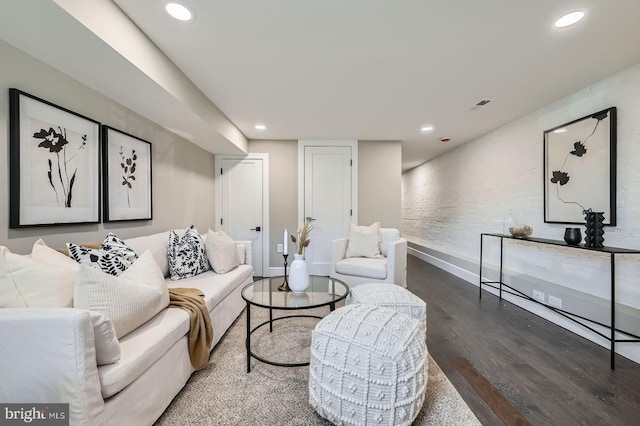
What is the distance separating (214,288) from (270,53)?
6.28 ft

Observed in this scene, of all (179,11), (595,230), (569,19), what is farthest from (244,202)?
(595,230)

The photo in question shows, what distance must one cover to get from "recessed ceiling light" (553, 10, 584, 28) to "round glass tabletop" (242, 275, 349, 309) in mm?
2283

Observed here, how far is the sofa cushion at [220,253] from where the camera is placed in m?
2.50

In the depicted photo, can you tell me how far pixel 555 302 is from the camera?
8.33ft

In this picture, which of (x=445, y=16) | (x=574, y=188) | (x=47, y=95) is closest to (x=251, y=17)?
(x=445, y=16)

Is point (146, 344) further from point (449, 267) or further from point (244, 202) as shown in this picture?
point (449, 267)

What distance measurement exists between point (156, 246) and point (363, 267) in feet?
7.05

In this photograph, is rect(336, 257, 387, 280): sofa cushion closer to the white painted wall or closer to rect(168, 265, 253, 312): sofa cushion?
rect(168, 265, 253, 312): sofa cushion

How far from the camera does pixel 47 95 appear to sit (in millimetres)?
1603

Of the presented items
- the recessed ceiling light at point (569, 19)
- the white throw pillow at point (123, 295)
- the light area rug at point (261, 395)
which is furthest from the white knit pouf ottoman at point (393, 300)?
the recessed ceiling light at point (569, 19)

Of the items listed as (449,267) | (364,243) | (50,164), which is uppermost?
(50,164)

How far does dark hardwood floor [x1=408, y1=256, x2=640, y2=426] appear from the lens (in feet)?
4.60

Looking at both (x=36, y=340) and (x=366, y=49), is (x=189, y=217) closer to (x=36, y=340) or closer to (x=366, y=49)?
(x=36, y=340)

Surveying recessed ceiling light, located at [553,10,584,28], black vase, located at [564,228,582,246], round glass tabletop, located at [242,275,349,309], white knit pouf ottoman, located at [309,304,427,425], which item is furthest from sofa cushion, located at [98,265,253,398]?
black vase, located at [564,228,582,246]
